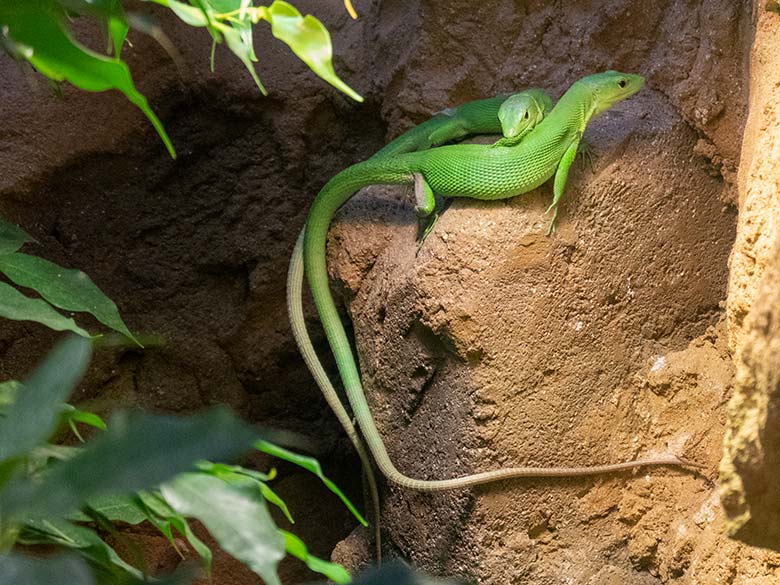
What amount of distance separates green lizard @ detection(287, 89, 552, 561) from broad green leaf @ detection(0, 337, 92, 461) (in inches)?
80.3

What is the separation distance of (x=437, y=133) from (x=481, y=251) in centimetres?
59

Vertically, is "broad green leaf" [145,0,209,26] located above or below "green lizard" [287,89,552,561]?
above

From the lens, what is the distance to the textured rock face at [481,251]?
93.6 inches

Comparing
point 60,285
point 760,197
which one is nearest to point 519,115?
point 760,197

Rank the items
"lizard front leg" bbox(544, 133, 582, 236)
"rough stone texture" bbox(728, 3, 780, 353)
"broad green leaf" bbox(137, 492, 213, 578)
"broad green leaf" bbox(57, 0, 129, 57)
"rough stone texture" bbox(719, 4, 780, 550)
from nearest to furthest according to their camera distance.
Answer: "broad green leaf" bbox(57, 0, 129, 57)
"rough stone texture" bbox(719, 4, 780, 550)
"broad green leaf" bbox(137, 492, 213, 578)
"rough stone texture" bbox(728, 3, 780, 353)
"lizard front leg" bbox(544, 133, 582, 236)

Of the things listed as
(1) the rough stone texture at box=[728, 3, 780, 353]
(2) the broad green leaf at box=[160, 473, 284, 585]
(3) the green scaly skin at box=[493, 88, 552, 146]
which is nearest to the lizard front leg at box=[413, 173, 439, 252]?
(3) the green scaly skin at box=[493, 88, 552, 146]

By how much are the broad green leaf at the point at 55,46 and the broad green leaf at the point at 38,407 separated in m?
0.44

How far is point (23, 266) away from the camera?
1.57 metres

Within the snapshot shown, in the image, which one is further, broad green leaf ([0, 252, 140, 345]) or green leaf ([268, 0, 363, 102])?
broad green leaf ([0, 252, 140, 345])

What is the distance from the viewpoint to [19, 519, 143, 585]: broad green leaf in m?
1.18

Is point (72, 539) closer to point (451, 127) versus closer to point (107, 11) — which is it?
point (107, 11)

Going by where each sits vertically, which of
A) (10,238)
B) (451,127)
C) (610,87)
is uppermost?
(610,87)

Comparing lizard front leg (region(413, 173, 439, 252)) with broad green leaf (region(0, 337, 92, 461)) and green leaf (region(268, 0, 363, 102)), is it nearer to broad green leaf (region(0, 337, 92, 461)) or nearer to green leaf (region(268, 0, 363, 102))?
green leaf (region(268, 0, 363, 102))

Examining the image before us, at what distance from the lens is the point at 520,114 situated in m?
2.50
